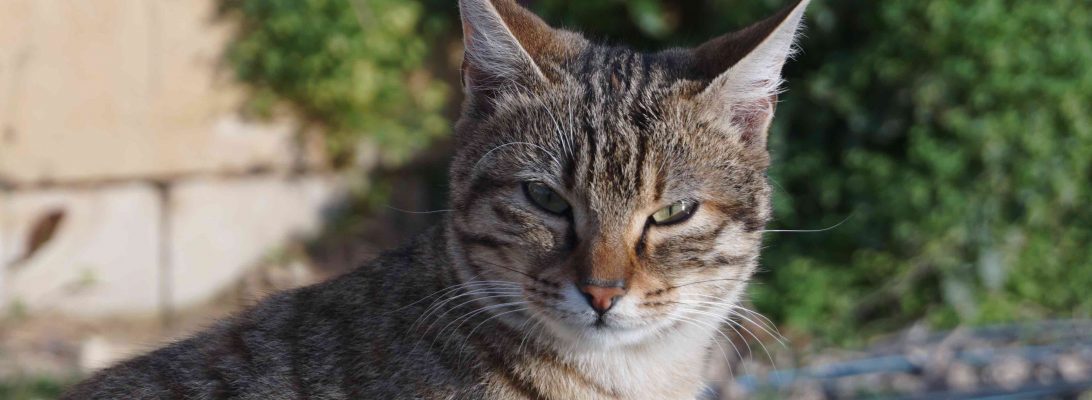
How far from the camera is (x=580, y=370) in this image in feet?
9.46

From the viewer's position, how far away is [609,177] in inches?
109

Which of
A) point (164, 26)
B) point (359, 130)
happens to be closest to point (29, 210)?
point (164, 26)

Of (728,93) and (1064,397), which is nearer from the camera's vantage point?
(728,93)

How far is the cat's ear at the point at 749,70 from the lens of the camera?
284cm

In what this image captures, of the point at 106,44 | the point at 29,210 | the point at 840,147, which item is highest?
the point at 106,44

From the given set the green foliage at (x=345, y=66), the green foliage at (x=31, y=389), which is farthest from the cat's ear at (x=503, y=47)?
the green foliage at (x=345, y=66)

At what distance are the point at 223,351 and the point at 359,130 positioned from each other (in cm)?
343

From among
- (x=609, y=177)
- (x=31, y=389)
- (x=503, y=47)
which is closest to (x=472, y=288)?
(x=609, y=177)

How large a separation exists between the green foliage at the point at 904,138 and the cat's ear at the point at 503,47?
2.58 m

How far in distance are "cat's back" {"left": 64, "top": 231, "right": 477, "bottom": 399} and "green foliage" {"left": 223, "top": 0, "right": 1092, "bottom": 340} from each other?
2939 mm

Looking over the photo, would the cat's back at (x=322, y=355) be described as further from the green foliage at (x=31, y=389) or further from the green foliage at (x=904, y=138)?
the green foliage at (x=904, y=138)

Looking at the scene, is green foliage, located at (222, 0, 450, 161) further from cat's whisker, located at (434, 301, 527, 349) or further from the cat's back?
cat's whisker, located at (434, 301, 527, 349)

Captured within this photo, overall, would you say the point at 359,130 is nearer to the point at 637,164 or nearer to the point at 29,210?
the point at 29,210

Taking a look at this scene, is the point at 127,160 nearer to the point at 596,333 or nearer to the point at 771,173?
the point at 771,173
